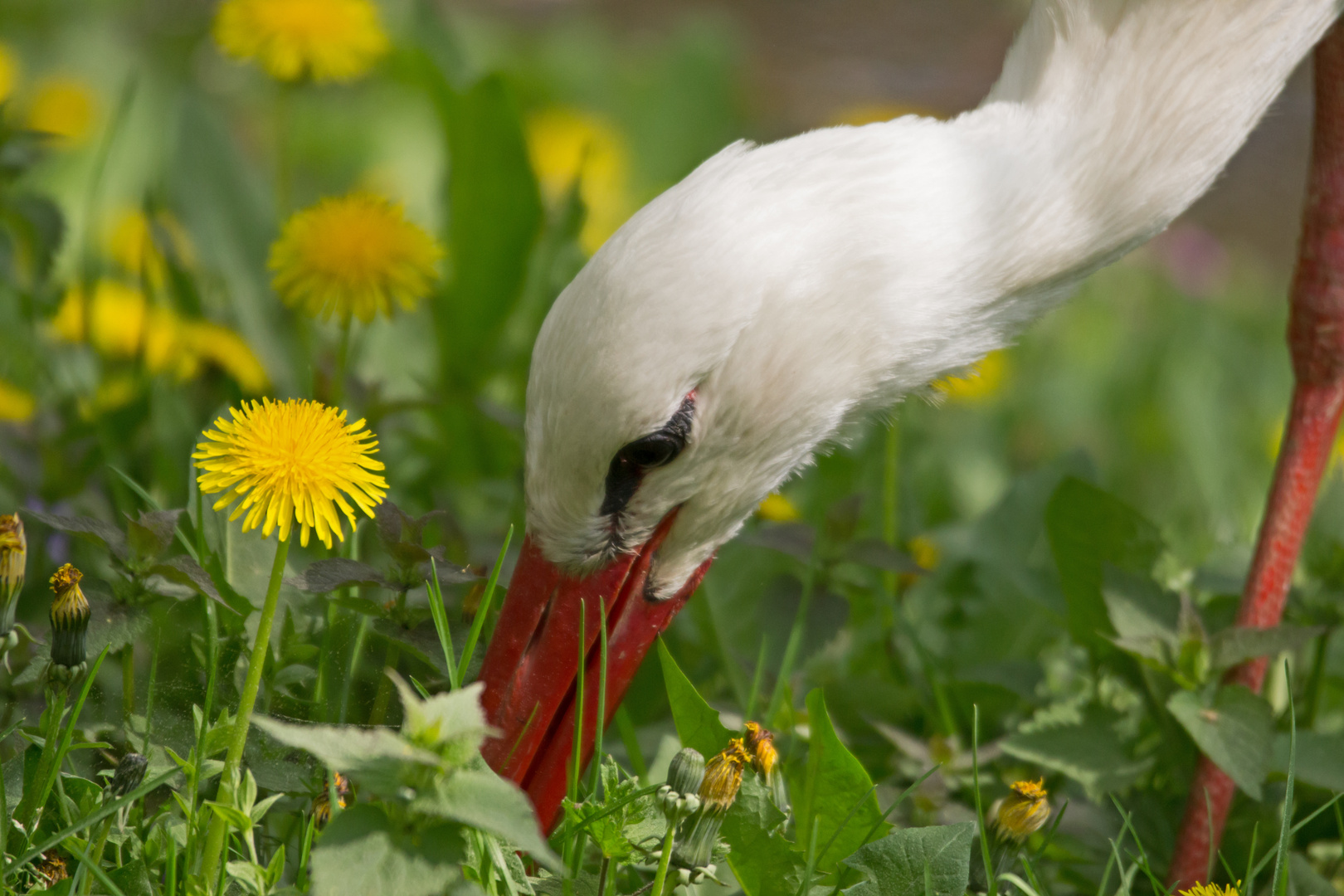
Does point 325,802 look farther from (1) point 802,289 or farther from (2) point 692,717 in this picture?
(1) point 802,289

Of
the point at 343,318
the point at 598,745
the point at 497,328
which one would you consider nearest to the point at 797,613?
the point at 598,745

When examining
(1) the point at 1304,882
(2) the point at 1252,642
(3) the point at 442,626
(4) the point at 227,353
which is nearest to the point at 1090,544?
(2) the point at 1252,642

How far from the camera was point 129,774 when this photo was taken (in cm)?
133

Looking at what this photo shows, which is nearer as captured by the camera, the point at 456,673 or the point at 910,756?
the point at 456,673

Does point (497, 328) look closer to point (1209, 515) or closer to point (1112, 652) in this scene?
point (1112, 652)

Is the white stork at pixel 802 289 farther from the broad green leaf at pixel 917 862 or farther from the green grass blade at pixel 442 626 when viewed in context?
the broad green leaf at pixel 917 862

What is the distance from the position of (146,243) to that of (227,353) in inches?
13.5

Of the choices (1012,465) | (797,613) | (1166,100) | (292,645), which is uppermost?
(1166,100)

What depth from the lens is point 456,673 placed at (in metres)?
1.44

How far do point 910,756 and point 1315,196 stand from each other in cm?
122

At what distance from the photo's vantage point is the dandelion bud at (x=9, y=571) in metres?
1.34

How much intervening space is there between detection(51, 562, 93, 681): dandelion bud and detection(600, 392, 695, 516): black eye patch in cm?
66

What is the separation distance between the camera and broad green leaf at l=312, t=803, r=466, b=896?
1096 millimetres

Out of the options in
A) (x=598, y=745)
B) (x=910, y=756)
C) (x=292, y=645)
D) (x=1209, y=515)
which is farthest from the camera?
(x=1209, y=515)
